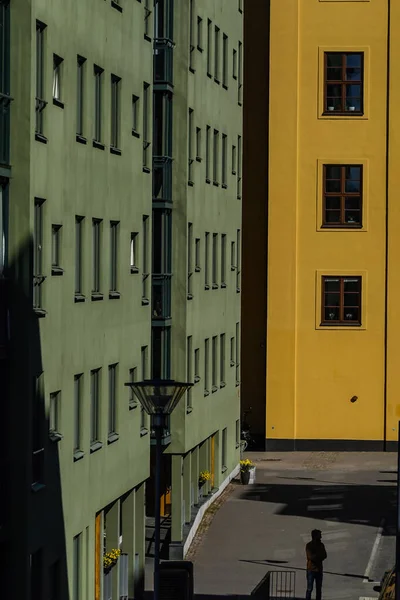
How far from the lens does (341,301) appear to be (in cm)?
5866

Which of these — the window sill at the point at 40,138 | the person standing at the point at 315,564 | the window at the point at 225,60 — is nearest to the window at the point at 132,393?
the person standing at the point at 315,564

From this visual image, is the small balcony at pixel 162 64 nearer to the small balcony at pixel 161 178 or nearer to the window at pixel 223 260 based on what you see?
the small balcony at pixel 161 178

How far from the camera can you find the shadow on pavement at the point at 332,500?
145 ft

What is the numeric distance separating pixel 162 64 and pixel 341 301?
21.2 metres

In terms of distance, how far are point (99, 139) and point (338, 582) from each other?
11870 mm

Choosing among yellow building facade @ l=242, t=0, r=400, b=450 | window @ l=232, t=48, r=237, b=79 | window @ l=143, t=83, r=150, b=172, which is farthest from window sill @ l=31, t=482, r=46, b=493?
yellow building facade @ l=242, t=0, r=400, b=450

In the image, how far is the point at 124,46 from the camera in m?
31.9

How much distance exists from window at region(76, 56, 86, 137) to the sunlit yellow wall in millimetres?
30018

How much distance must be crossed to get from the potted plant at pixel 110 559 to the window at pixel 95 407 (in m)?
2.43

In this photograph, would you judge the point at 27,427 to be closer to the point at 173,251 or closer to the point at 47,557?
the point at 47,557

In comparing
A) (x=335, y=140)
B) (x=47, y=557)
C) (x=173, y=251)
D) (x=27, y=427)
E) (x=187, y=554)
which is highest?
(x=335, y=140)

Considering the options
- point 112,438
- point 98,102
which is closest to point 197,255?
point 112,438

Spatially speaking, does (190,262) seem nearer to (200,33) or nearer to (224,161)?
(200,33)

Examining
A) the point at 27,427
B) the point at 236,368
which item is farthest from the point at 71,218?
the point at 236,368
